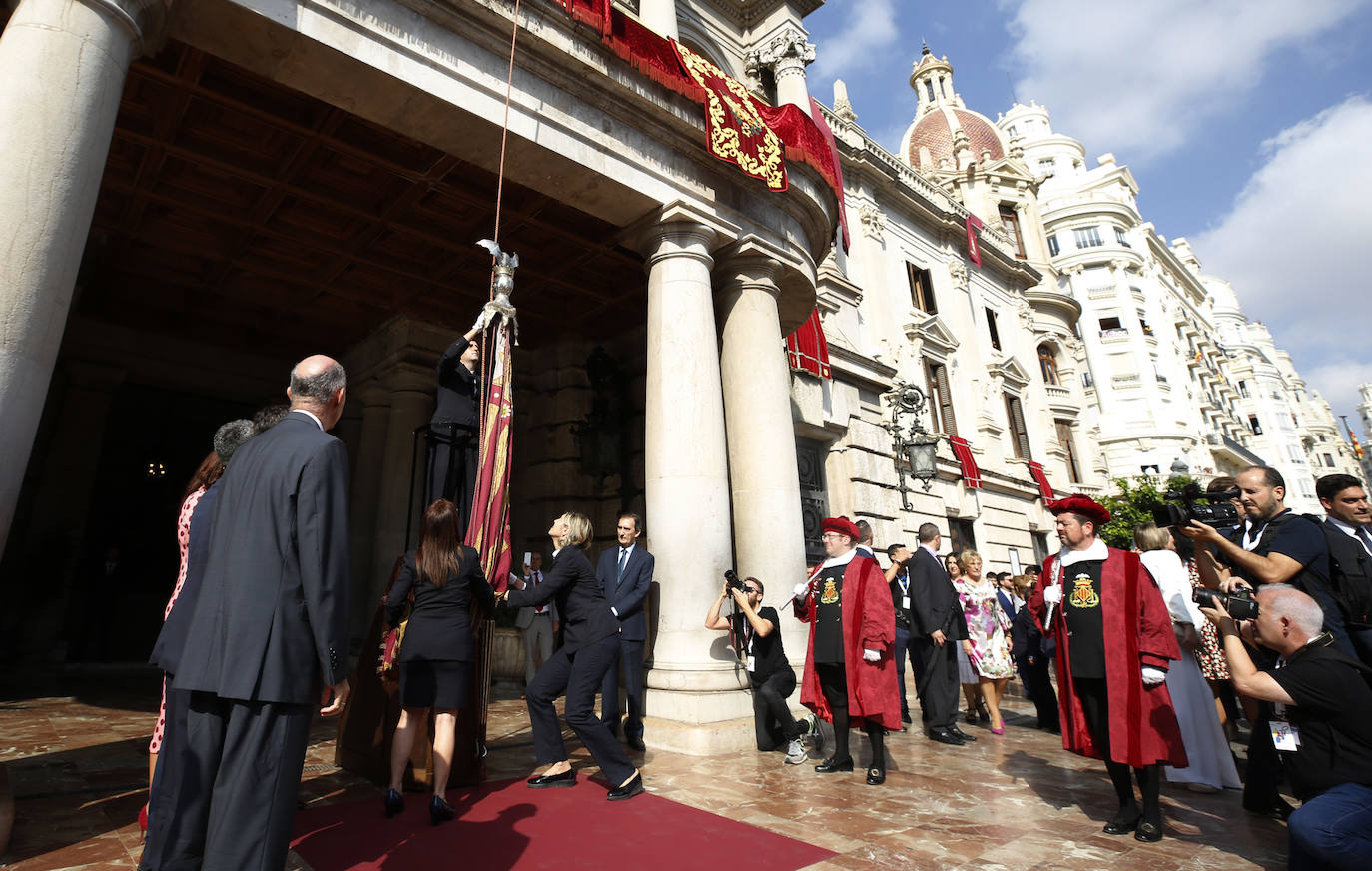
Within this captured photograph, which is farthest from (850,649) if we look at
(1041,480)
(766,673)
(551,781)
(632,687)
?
(1041,480)

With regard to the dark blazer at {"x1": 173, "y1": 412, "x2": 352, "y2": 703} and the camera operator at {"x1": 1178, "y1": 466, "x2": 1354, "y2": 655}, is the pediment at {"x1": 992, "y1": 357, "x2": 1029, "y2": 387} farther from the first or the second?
the dark blazer at {"x1": 173, "y1": 412, "x2": 352, "y2": 703}

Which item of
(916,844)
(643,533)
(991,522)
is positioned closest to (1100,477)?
(991,522)

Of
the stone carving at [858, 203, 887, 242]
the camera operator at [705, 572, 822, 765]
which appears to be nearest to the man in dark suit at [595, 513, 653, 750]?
the camera operator at [705, 572, 822, 765]

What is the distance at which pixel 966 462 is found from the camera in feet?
66.6

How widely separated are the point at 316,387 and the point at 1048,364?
31.5m

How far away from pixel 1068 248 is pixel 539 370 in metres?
48.8

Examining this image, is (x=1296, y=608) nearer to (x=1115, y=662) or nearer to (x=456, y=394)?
(x=1115, y=662)

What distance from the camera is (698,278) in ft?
24.2

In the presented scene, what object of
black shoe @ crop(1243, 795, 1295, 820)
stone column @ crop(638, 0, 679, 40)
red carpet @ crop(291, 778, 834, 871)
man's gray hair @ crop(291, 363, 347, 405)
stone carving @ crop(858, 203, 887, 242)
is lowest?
black shoe @ crop(1243, 795, 1295, 820)

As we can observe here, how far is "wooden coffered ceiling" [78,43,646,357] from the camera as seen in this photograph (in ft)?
22.1

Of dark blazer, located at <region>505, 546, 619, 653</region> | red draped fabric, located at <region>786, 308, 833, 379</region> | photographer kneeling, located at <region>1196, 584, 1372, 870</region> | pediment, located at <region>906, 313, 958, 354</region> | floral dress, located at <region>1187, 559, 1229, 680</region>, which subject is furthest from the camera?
pediment, located at <region>906, 313, 958, 354</region>

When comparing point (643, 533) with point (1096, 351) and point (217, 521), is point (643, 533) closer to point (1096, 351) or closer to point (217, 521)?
point (217, 521)

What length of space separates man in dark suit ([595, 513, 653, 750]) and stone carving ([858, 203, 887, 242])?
1775 centimetres

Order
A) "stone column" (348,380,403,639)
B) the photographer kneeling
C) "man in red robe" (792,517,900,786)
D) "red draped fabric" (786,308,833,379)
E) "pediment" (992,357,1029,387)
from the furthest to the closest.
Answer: "pediment" (992,357,1029,387), "red draped fabric" (786,308,833,379), "stone column" (348,380,403,639), "man in red robe" (792,517,900,786), the photographer kneeling
